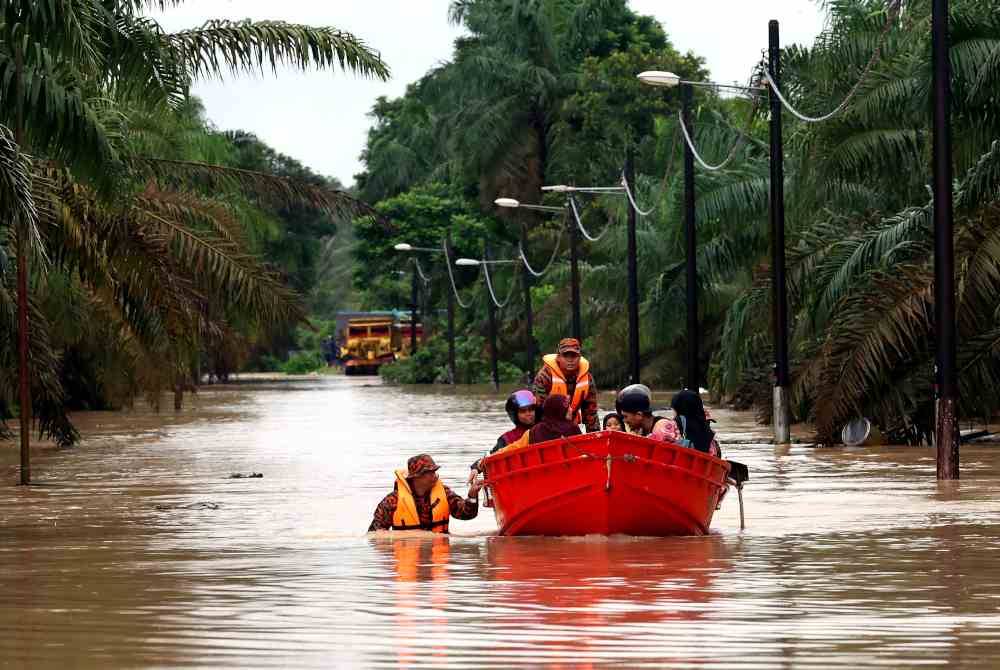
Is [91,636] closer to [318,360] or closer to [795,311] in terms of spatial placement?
[795,311]

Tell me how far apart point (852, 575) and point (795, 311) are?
1095 inches

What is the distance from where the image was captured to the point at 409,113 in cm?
11481

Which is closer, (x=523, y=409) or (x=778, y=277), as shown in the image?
(x=523, y=409)

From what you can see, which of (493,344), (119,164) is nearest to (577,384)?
(119,164)

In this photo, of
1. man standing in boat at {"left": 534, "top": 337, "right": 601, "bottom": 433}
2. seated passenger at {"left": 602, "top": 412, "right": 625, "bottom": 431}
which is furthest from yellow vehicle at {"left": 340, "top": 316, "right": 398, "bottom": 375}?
seated passenger at {"left": 602, "top": 412, "right": 625, "bottom": 431}

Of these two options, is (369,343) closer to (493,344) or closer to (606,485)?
(493,344)

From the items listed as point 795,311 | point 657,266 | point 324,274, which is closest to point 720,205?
point 795,311

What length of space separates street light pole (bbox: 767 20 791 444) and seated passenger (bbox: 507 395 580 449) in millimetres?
16546

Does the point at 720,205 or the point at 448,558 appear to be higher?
the point at 720,205

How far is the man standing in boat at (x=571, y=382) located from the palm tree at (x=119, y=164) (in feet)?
16.9

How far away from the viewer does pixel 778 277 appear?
3478 centimetres

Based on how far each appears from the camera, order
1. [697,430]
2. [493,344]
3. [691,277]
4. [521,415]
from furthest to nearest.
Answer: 1. [493,344]
2. [691,277]
3. [697,430]
4. [521,415]

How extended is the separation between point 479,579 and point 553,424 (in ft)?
10.8

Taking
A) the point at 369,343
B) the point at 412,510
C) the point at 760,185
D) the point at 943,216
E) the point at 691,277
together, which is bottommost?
the point at 412,510
